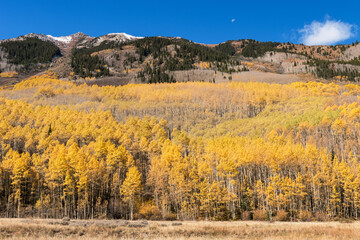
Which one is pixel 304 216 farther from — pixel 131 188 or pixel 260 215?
pixel 131 188

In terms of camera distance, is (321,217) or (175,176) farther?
(175,176)

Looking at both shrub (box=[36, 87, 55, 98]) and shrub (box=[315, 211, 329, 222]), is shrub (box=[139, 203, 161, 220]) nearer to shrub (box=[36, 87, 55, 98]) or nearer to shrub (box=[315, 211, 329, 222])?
shrub (box=[315, 211, 329, 222])

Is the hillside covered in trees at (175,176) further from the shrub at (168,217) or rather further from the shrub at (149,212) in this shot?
the shrub at (168,217)

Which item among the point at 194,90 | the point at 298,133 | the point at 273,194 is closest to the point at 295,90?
the point at 194,90

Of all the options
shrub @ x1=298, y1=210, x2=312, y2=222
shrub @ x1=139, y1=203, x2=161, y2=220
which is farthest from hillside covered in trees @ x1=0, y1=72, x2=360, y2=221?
shrub @ x1=298, y1=210, x2=312, y2=222

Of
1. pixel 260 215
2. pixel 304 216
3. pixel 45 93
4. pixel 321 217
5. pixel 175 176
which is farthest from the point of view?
pixel 45 93

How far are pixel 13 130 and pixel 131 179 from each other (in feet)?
148

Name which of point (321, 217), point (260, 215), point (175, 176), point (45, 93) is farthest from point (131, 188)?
point (45, 93)

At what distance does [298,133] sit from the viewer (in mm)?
97500

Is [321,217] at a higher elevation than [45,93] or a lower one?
lower

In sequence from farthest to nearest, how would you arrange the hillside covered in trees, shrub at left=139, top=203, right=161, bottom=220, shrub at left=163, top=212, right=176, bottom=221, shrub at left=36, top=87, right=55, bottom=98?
shrub at left=36, top=87, right=55, bottom=98
shrub at left=139, top=203, right=161, bottom=220
the hillside covered in trees
shrub at left=163, top=212, right=176, bottom=221

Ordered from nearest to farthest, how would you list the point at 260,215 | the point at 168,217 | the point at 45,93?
the point at 260,215 → the point at 168,217 → the point at 45,93

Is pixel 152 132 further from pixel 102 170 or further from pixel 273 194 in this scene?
pixel 273 194

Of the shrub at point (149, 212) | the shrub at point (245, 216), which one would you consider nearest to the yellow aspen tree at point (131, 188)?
the shrub at point (149, 212)
